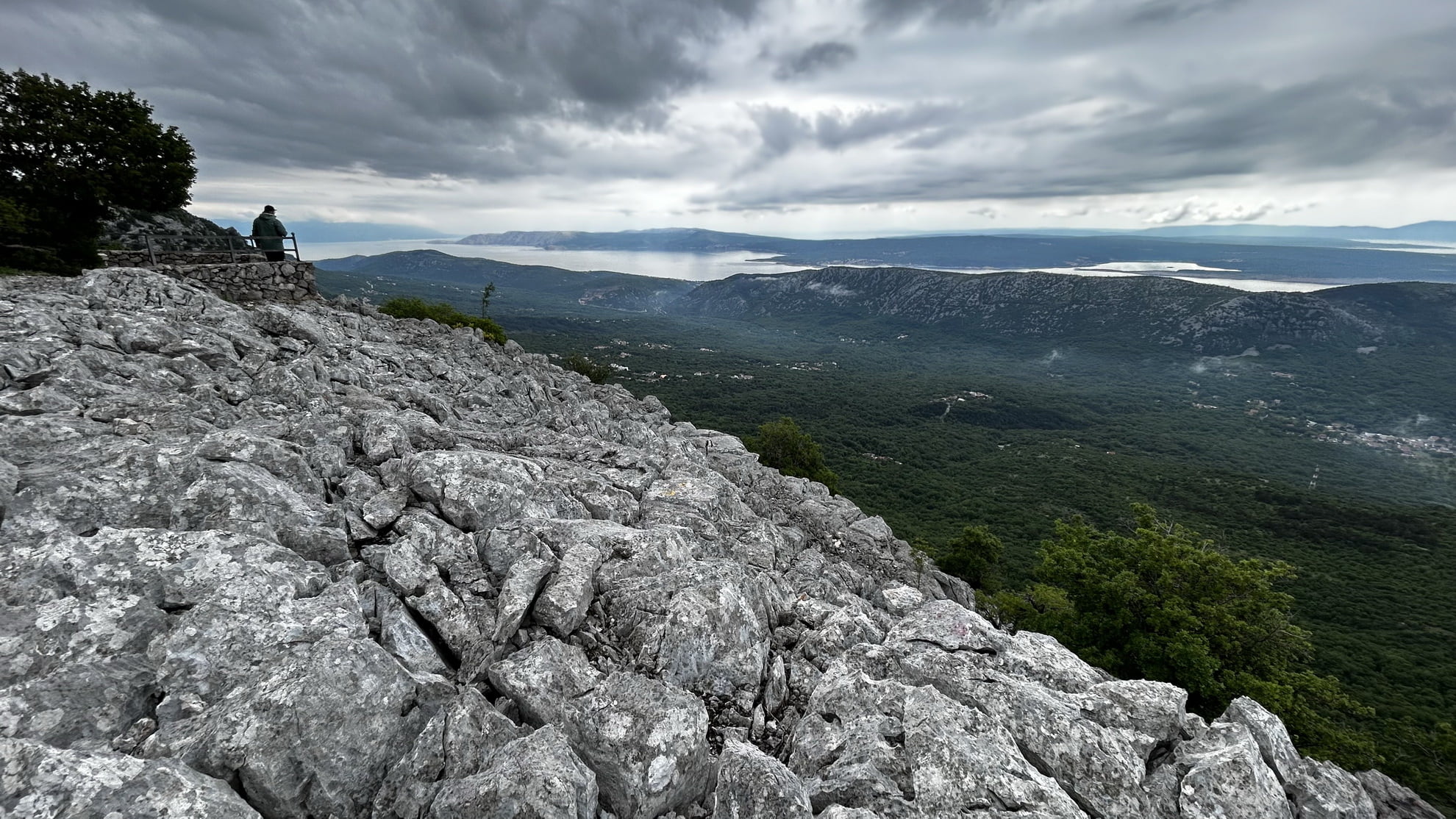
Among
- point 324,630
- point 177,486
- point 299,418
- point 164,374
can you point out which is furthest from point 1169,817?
point 164,374

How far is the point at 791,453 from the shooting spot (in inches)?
3337

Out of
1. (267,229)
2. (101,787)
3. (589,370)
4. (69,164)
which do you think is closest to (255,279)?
(267,229)

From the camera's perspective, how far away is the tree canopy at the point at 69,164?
34938mm

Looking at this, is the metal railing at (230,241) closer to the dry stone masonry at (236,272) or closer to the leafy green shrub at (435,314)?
the dry stone masonry at (236,272)

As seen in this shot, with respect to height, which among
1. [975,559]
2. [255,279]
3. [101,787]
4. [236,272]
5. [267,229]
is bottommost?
[975,559]

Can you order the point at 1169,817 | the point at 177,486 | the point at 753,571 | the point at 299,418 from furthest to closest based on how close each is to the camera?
the point at 299,418 < the point at 753,571 < the point at 177,486 < the point at 1169,817

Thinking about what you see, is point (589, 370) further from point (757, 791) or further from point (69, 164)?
point (757, 791)

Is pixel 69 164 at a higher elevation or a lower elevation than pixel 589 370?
higher

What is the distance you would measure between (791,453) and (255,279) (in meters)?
66.3

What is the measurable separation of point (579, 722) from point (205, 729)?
6192 millimetres

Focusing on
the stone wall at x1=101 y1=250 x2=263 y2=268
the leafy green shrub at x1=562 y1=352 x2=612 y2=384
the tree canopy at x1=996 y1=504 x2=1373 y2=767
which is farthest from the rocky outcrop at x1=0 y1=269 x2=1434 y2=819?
the leafy green shrub at x1=562 y1=352 x2=612 y2=384

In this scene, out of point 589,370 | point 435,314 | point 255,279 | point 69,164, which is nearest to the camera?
point 69,164

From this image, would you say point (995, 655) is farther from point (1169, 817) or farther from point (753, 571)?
point (753, 571)

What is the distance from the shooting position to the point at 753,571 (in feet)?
62.2
